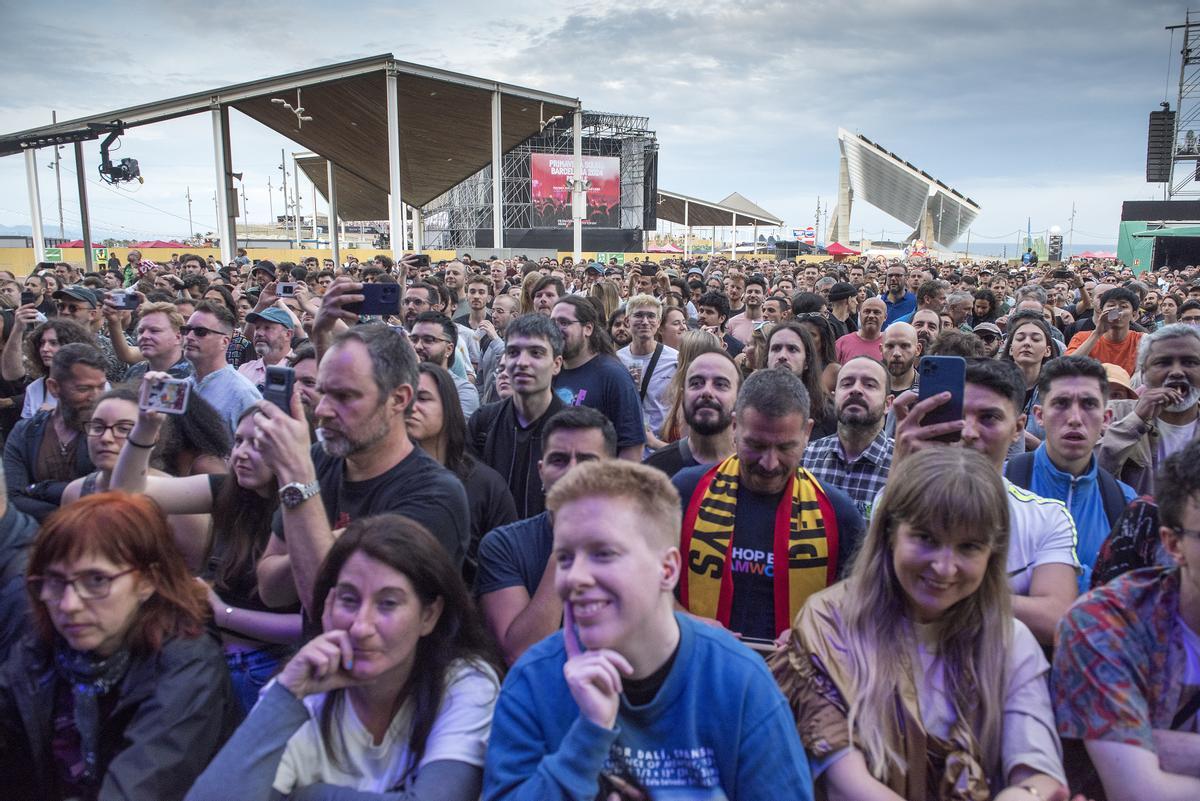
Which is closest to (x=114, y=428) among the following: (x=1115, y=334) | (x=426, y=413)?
(x=426, y=413)

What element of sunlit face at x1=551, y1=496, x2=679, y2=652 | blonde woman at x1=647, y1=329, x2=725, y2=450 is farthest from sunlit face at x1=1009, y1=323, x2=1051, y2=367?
sunlit face at x1=551, y1=496, x2=679, y2=652

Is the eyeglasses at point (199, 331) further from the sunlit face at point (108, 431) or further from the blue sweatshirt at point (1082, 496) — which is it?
the blue sweatshirt at point (1082, 496)

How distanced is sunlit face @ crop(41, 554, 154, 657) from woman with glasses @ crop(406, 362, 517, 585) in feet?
4.33

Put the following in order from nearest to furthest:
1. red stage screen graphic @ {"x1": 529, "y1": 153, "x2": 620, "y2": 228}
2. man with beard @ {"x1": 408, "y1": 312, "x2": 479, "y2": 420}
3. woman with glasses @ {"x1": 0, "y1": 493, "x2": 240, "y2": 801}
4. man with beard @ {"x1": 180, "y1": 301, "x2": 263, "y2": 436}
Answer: woman with glasses @ {"x1": 0, "y1": 493, "x2": 240, "y2": 801}, man with beard @ {"x1": 180, "y1": 301, "x2": 263, "y2": 436}, man with beard @ {"x1": 408, "y1": 312, "x2": 479, "y2": 420}, red stage screen graphic @ {"x1": 529, "y1": 153, "x2": 620, "y2": 228}

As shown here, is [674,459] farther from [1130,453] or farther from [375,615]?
[1130,453]

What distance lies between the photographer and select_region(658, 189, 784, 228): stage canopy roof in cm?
5831

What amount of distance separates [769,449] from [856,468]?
46.2 inches

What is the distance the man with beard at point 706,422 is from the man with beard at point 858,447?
46 cm

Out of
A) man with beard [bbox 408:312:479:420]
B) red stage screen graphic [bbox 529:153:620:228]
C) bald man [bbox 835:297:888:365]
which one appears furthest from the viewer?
red stage screen graphic [bbox 529:153:620:228]

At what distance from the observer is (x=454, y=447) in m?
3.71

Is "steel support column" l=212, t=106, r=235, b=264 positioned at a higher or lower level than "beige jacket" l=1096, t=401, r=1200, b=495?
higher

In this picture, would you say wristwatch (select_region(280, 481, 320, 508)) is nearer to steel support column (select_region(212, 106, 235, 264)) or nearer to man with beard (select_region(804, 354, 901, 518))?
man with beard (select_region(804, 354, 901, 518))

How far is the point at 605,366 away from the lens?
490 cm

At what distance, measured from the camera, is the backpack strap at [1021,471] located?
3.30m
